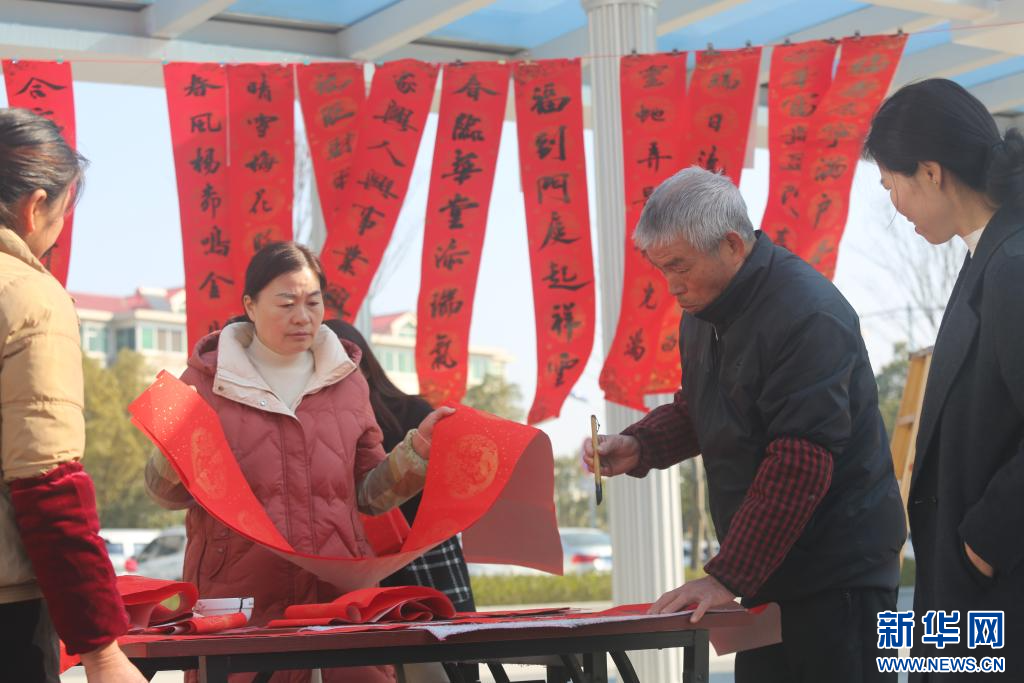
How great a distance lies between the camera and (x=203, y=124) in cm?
502

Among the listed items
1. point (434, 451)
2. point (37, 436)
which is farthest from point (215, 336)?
point (37, 436)

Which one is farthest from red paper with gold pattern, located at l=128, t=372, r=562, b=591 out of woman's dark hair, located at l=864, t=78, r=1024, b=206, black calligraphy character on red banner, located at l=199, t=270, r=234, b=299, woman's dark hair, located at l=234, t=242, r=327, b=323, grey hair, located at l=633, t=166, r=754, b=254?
black calligraphy character on red banner, located at l=199, t=270, r=234, b=299

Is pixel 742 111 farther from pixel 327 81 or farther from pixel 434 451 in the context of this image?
pixel 434 451

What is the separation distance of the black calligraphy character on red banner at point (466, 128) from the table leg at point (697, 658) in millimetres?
3192

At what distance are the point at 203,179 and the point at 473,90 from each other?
43.0 inches

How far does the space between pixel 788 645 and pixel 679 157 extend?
3.01 meters

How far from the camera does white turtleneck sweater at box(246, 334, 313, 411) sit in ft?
10.1

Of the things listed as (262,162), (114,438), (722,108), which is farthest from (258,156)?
(114,438)

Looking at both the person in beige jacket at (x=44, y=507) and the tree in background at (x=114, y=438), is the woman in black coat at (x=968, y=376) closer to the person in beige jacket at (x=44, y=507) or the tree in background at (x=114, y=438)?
the person in beige jacket at (x=44, y=507)

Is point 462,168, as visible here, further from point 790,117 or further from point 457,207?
point 790,117

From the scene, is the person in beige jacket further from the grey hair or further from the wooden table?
the grey hair

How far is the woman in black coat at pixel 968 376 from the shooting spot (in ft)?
6.51

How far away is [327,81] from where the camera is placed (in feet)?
17.0

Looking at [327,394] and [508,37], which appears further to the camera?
[508,37]
